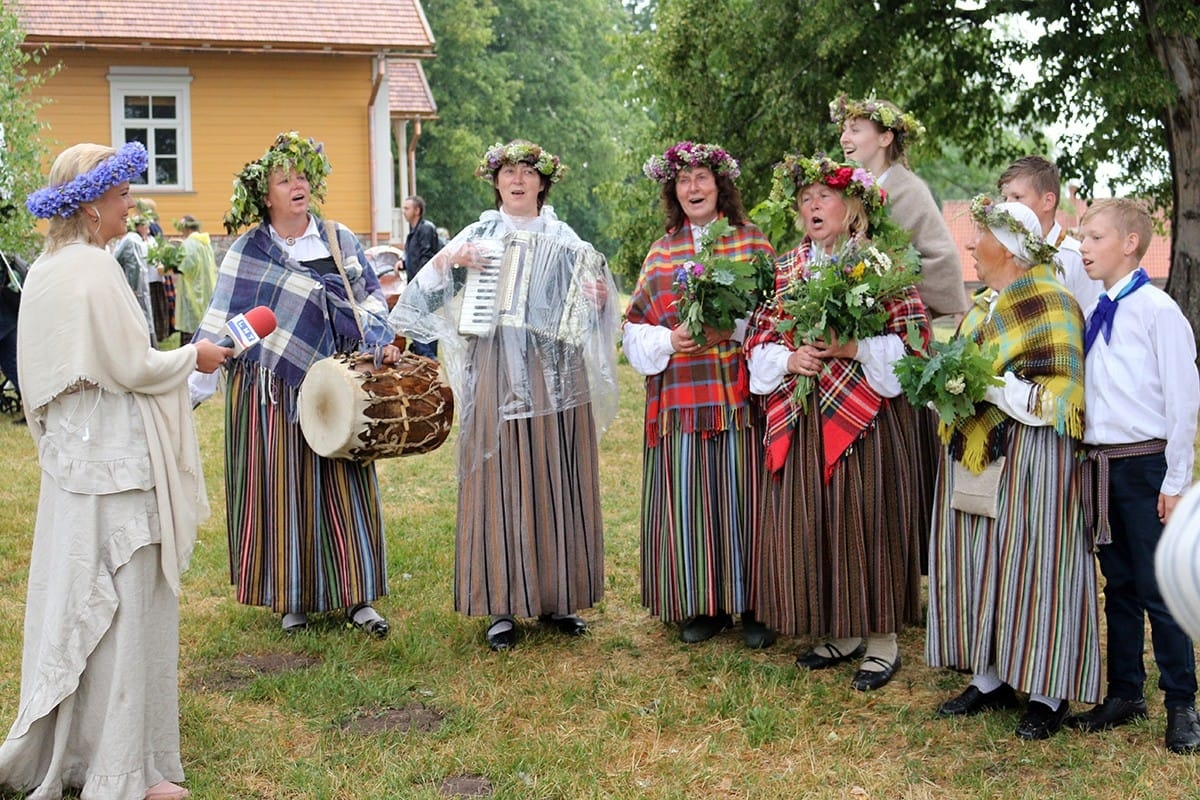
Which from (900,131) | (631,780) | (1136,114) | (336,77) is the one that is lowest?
(631,780)

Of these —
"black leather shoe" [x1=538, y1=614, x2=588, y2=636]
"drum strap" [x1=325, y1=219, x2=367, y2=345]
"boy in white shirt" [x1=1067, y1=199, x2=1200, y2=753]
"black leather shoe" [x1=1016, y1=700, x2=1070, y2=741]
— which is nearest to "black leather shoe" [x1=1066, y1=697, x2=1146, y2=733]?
"black leather shoe" [x1=1016, y1=700, x2=1070, y2=741]

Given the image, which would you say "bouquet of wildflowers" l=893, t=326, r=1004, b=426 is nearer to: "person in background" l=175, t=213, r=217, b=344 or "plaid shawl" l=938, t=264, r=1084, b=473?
"plaid shawl" l=938, t=264, r=1084, b=473

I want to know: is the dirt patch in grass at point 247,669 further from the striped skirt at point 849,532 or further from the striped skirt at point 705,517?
the striped skirt at point 849,532

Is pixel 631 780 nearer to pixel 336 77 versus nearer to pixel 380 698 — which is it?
pixel 380 698

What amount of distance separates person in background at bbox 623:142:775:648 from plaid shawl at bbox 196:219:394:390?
49.0 inches

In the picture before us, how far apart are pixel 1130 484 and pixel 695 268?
6.20 ft

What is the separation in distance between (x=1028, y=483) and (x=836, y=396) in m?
0.88

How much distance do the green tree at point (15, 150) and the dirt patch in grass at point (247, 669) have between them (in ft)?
25.9

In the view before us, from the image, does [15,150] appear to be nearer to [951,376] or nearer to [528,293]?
[528,293]

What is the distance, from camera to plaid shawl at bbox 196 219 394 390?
5.88m

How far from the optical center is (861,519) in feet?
17.3

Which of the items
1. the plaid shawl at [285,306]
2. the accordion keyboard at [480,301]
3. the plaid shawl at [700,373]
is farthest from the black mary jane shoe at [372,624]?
the plaid shawl at [700,373]

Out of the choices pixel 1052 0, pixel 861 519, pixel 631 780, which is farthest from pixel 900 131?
pixel 1052 0

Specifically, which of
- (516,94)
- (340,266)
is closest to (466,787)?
(340,266)
